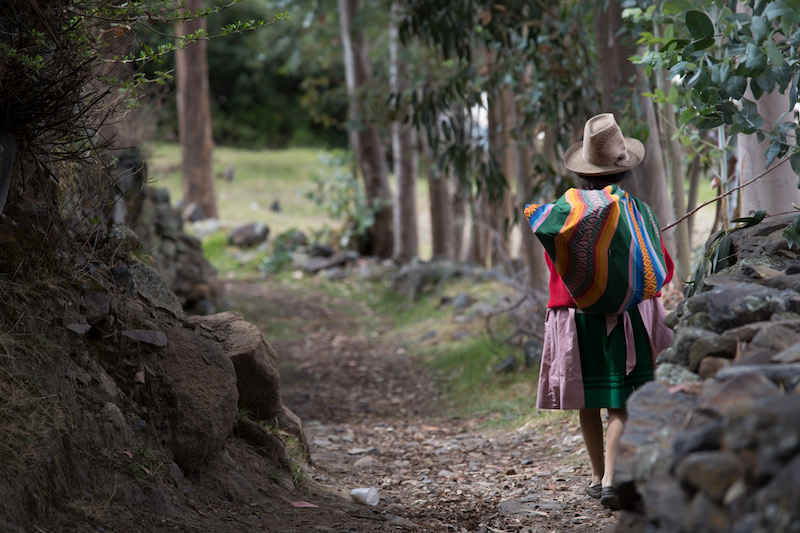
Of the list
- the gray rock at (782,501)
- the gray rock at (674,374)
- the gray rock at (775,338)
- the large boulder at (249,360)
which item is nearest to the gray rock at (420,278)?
the large boulder at (249,360)

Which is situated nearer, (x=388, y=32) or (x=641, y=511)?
(x=641, y=511)

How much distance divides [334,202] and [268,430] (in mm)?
11673

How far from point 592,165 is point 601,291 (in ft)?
2.09

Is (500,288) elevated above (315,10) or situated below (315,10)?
below

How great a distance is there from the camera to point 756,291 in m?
2.68

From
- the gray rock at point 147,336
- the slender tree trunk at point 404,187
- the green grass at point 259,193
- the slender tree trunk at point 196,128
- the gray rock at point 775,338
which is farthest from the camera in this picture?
the green grass at point 259,193

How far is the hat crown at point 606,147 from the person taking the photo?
3691 mm

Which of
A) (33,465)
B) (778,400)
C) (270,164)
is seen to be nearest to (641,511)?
(778,400)

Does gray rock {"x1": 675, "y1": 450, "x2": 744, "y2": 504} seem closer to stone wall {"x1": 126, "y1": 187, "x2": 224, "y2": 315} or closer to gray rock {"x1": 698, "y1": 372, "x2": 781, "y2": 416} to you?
gray rock {"x1": 698, "y1": 372, "x2": 781, "y2": 416}

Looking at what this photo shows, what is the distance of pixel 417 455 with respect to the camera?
5.32m

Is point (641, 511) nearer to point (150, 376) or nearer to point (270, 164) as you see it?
point (150, 376)

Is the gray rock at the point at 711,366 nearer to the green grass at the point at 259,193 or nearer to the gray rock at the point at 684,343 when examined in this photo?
the gray rock at the point at 684,343

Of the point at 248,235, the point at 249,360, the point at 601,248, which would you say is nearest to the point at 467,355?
the point at 249,360

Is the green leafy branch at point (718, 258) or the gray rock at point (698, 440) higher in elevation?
the green leafy branch at point (718, 258)
